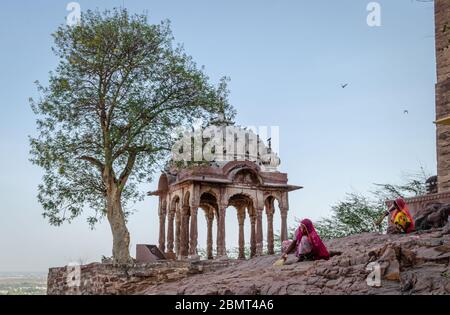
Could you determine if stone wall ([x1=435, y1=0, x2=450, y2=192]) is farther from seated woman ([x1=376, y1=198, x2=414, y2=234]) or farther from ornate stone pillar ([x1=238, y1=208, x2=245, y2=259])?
ornate stone pillar ([x1=238, y1=208, x2=245, y2=259])

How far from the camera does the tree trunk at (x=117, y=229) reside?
1275 centimetres

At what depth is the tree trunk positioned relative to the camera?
12755mm

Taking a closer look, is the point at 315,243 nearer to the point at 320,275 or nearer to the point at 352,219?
the point at 320,275

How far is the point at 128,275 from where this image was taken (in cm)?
1123

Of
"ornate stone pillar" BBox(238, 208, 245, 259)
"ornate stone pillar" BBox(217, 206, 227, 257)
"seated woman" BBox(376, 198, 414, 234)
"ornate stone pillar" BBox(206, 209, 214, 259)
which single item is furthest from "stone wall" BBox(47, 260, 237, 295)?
"ornate stone pillar" BBox(206, 209, 214, 259)

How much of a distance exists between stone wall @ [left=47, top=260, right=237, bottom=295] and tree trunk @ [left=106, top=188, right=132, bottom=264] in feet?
2.91

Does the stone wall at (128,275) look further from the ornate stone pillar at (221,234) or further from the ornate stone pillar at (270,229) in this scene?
the ornate stone pillar at (270,229)

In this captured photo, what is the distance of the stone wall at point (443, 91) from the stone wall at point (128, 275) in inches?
267

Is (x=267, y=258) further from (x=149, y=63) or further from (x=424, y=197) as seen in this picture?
(x=149, y=63)

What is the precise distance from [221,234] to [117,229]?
7669 millimetres

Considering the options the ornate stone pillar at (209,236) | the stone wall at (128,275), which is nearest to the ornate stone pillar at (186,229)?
the ornate stone pillar at (209,236)

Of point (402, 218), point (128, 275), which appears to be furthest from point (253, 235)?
point (128, 275)
